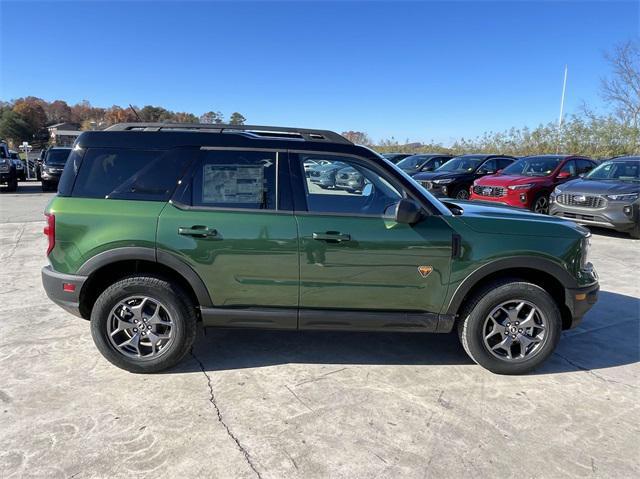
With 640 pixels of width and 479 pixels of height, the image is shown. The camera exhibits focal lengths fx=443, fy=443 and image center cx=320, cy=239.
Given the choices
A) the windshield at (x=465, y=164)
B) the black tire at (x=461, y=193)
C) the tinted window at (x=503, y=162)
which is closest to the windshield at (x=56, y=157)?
the windshield at (x=465, y=164)

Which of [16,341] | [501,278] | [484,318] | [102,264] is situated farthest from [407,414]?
Result: [16,341]

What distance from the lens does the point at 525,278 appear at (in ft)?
12.0

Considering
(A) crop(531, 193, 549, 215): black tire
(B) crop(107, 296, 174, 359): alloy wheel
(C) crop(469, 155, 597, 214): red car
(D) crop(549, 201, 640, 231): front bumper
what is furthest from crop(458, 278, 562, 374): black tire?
(A) crop(531, 193, 549, 215): black tire

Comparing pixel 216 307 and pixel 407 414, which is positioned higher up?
pixel 216 307

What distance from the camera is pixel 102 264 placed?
3.40 m

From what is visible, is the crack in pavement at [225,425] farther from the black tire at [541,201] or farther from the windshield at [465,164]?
the windshield at [465,164]

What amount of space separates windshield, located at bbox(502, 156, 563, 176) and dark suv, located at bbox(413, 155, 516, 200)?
163cm

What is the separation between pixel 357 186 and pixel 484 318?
1.53 m

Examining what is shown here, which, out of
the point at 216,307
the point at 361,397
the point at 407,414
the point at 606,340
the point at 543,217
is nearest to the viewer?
the point at 407,414

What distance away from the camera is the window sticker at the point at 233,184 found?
3.45 metres

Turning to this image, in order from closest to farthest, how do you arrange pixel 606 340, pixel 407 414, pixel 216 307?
pixel 407 414 → pixel 216 307 → pixel 606 340

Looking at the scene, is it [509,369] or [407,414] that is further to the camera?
[509,369]

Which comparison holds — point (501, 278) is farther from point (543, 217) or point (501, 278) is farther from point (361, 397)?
point (361, 397)

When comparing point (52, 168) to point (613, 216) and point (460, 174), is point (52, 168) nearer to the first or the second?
point (460, 174)
